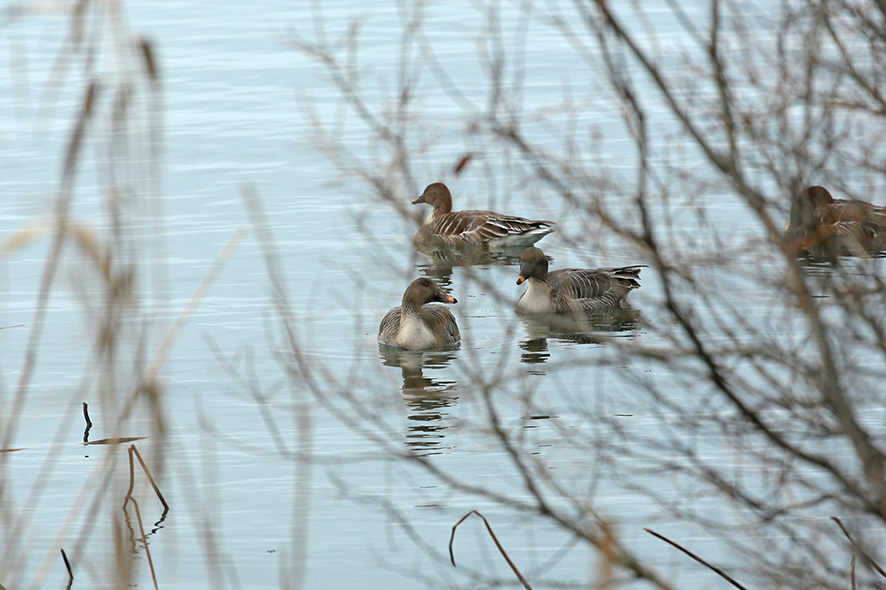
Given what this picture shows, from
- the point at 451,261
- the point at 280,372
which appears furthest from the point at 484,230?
the point at 280,372

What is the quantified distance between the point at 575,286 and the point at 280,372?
3.87 m

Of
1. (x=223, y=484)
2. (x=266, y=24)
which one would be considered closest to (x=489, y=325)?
(x=223, y=484)

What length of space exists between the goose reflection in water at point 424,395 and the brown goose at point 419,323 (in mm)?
97

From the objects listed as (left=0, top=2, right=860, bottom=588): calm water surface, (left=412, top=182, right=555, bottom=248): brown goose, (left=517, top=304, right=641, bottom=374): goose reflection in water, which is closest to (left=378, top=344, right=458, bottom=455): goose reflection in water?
(left=0, top=2, right=860, bottom=588): calm water surface

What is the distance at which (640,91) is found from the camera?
19750mm

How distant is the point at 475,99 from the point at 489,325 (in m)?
8.03

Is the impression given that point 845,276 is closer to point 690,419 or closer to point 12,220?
point 690,419

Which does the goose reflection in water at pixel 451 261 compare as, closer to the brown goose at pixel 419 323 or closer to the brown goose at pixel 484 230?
the brown goose at pixel 484 230

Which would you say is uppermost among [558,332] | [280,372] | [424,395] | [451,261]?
[280,372]

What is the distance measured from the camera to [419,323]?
11367 millimetres

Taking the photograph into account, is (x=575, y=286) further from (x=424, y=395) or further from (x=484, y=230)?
(x=424, y=395)

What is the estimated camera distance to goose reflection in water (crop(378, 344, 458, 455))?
8367 millimetres

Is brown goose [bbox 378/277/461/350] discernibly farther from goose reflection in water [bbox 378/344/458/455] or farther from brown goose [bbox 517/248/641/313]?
brown goose [bbox 517/248/641/313]

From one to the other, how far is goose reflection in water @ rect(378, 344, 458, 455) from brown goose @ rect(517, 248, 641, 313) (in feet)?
4.76
